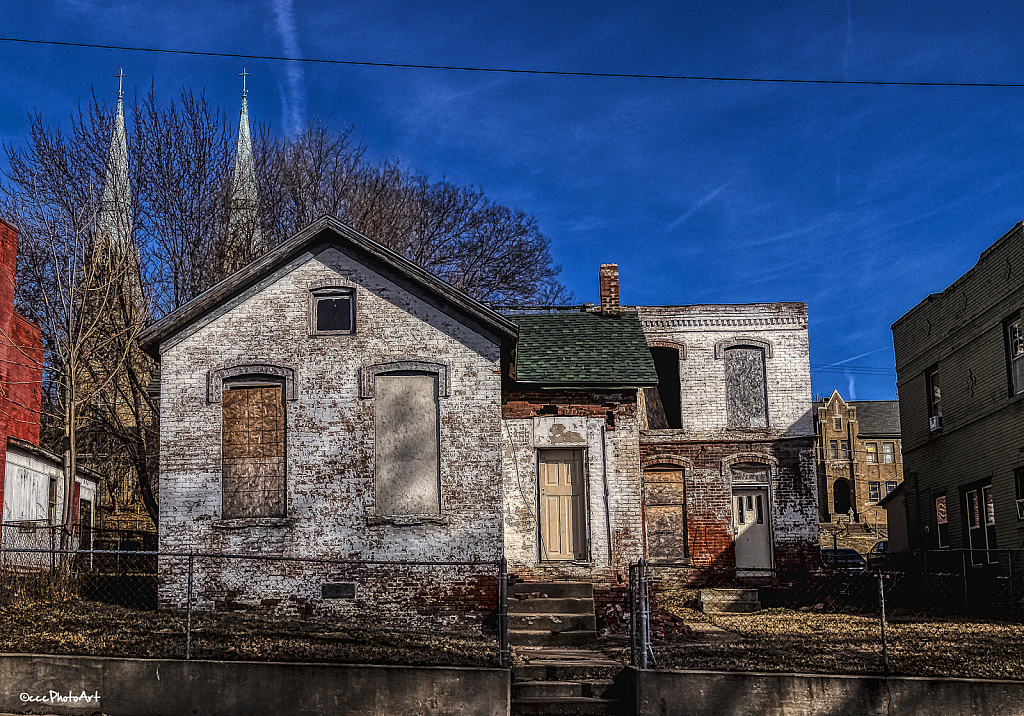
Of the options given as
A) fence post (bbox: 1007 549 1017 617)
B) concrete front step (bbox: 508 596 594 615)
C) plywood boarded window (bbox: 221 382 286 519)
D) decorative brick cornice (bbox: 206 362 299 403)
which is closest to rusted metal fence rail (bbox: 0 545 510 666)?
concrete front step (bbox: 508 596 594 615)

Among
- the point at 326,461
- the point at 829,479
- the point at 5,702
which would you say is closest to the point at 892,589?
the point at 326,461

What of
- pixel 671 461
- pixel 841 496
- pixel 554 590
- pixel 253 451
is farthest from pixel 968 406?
pixel 841 496

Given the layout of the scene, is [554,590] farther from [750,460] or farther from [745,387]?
[745,387]

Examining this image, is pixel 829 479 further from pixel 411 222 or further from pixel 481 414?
pixel 481 414

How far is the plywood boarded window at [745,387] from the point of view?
27997 millimetres

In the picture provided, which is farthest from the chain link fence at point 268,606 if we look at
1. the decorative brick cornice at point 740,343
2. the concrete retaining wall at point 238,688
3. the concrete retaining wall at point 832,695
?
the decorative brick cornice at point 740,343

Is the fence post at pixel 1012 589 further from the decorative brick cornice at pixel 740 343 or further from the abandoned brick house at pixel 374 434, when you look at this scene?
the decorative brick cornice at pixel 740 343

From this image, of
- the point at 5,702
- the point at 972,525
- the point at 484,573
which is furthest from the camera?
the point at 972,525

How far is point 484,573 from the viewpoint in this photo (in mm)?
16703

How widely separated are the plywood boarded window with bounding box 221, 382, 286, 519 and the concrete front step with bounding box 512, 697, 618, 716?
6327mm

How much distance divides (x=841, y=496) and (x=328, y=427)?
59.6 metres

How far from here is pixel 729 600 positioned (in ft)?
71.4

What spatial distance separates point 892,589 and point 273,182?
69.6ft

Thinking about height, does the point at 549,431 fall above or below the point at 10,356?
below
